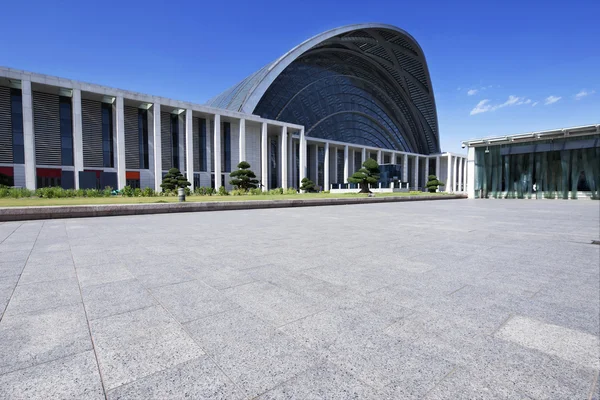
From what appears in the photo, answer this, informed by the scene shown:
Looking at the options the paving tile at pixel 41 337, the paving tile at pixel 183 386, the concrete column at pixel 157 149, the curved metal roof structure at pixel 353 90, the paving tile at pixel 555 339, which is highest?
the curved metal roof structure at pixel 353 90

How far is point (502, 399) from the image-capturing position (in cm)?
163

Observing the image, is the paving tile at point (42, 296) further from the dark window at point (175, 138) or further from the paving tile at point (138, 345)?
the dark window at point (175, 138)

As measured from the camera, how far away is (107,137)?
1328 inches

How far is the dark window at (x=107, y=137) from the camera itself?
33.4m

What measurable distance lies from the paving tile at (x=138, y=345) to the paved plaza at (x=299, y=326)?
13 mm

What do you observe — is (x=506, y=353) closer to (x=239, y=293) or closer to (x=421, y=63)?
(x=239, y=293)

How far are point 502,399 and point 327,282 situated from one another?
2209mm

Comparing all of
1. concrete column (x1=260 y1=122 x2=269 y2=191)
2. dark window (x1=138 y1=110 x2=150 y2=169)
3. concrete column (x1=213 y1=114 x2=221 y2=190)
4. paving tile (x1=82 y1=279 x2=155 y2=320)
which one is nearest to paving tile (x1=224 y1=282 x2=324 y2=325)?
paving tile (x1=82 y1=279 x2=155 y2=320)

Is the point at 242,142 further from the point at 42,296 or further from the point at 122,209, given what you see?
the point at 42,296

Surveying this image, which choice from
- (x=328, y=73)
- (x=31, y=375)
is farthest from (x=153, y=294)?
(x=328, y=73)

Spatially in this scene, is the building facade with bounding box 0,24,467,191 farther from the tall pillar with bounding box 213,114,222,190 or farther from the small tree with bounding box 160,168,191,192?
the small tree with bounding box 160,168,191,192

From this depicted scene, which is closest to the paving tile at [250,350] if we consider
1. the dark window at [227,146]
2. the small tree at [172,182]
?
the small tree at [172,182]

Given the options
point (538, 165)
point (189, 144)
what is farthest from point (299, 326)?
point (538, 165)

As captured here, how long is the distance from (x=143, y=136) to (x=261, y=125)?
57.0ft
